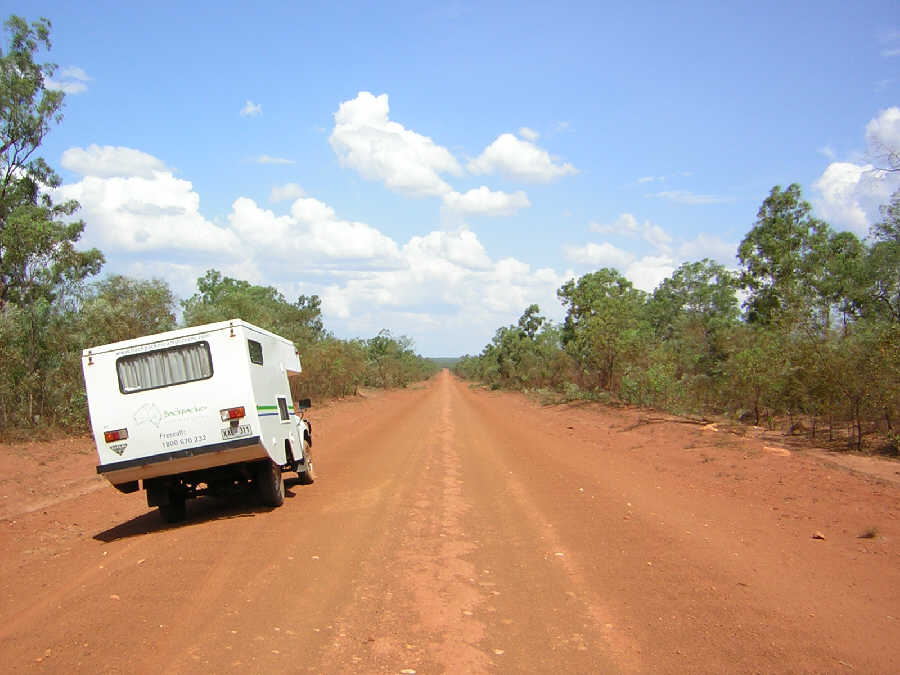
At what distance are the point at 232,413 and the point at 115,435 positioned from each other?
1554 mm

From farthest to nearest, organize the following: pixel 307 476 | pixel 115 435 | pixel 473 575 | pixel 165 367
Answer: pixel 307 476
pixel 165 367
pixel 115 435
pixel 473 575

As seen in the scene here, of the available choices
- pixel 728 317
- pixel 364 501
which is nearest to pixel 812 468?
pixel 364 501

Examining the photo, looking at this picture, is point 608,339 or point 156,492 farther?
point 608,339

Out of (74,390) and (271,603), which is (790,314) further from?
(74,390)

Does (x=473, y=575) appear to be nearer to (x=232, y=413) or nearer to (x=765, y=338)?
(x=232, y=413)

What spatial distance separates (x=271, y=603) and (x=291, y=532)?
2.76m

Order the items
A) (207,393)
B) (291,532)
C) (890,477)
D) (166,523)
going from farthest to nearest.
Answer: (890,477) → (166,523) → (207,393) → (291,532)

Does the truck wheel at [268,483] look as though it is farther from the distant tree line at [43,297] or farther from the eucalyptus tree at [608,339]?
the eucalyptus tree at [608,339]

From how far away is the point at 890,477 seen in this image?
37.0ft

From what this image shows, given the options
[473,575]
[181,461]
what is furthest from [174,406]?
[473,575]

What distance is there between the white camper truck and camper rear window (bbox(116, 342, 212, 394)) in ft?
0.04

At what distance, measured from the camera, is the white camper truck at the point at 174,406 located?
29.6 ft

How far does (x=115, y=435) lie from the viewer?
9.00 metres

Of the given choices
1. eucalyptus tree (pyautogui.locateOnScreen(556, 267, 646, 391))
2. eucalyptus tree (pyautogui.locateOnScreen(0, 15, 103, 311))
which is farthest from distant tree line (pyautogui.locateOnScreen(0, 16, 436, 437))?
eucalyptus tree (pyautogui.locateOnScreen(556, 267, 646, 391))
